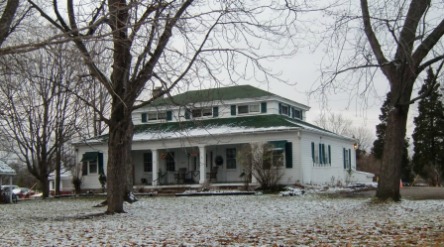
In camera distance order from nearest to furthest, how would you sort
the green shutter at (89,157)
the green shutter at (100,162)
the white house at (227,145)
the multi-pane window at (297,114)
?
the white house at (227,145), the green shutter at (100,162), the green shutter at (89,157), the multi-pane window at (297,114)

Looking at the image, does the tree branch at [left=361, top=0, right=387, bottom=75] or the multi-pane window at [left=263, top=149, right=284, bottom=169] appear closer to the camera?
the tree branch at [left=361, top=0, right=387, bottom=75]

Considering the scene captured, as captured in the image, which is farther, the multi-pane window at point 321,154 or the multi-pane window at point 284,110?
the multi-pane window at point 284,110

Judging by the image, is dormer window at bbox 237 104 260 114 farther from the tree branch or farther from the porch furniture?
the tree branch

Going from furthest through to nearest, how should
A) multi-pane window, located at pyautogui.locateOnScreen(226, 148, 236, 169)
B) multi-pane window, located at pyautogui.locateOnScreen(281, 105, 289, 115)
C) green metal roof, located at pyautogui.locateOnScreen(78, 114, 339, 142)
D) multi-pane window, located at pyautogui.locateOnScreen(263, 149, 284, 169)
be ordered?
multi-pane window, located at pyautogui.locateOnScreen(281, 105, 289, 115), multi-pane window, located at pyautogui.locateOnScreen(226, 148, 236, 169), green metal roof, located at pyautogui.locateOnScreen(78, 114, 339, 142), multi-pane window, located at pyautogui.locateOnScreen(263, 149, 284, 169)

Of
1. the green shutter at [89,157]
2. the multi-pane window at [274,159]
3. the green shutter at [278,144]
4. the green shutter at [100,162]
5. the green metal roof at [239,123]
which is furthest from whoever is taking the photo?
the green shutter at [89,157]

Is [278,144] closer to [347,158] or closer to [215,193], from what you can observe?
[215,193]

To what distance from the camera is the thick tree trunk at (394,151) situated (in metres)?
16.7

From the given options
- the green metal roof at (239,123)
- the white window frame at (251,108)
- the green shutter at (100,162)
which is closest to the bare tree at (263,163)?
the green metal roof at (239,123)

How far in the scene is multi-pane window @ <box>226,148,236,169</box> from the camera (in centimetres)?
3048

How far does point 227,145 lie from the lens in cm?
3030

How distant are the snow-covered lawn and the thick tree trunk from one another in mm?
907

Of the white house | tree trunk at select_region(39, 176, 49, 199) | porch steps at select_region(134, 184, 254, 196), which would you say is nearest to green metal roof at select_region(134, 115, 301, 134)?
the white house

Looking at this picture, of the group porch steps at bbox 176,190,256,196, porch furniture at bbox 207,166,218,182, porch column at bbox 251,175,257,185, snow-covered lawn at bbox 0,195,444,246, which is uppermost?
porch furniture at bbox 207,166,218,182

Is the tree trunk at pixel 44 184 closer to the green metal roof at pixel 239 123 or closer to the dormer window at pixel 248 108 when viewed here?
the green metal roof at pixel 239 123
